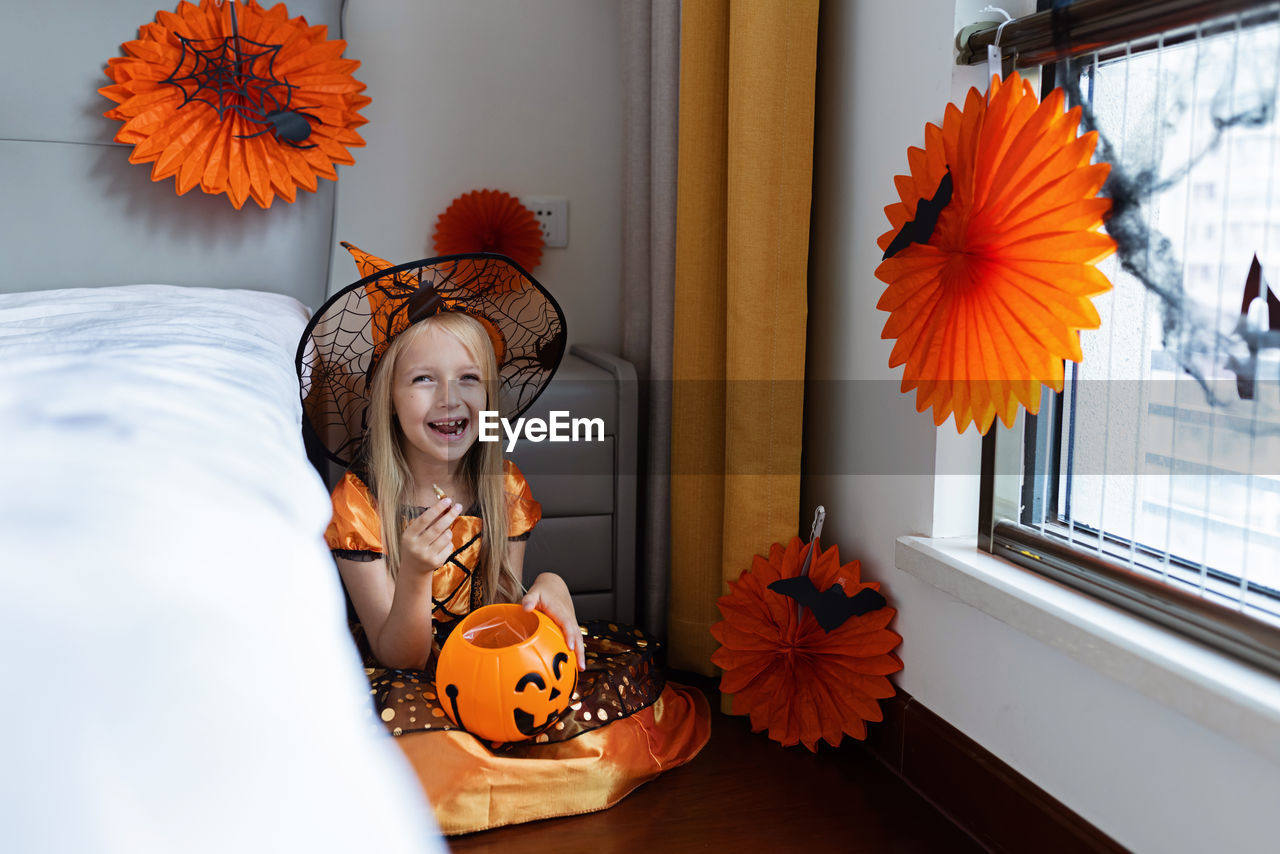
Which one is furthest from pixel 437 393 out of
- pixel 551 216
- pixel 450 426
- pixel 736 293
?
pixel 551 216

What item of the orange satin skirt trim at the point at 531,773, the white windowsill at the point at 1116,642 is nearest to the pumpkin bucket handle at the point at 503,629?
the orange satin skirt trim at the point at 531,773

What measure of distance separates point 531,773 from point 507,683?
131 millimetres

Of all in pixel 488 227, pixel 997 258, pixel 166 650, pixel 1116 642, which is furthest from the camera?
pixel 488 227

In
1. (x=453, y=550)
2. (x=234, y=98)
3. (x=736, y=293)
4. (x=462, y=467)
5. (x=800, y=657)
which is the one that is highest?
(x=234, y=98)

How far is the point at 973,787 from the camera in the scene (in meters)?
1.12

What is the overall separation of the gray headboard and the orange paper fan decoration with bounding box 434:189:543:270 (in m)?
0.35

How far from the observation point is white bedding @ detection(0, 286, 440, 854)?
298 mm

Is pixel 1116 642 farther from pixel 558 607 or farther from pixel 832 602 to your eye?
pixel 558 607

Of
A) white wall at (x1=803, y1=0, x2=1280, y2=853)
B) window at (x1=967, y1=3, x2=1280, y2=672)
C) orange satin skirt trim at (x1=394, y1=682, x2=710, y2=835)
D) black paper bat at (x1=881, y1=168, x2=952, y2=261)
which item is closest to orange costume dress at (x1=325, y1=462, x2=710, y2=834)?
orange satin skirt trim at (x1=394, y1=682, x2=710, y2=835)

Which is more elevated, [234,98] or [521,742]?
[234,98]

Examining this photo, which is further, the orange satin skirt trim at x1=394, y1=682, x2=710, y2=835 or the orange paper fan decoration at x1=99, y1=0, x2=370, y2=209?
the orange paper fan decoration at x1=99, y1=0, x2=370, y2=209

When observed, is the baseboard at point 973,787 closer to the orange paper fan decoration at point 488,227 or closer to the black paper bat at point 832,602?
the black paper bat at point 832,602

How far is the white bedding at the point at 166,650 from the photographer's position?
0.30 meters

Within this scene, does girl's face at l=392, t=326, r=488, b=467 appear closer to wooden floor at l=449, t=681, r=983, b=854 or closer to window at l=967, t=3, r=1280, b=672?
wooden floor at l=449, t=681, r=983, b=854
